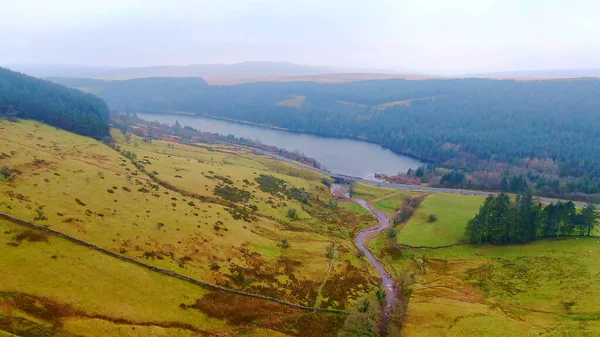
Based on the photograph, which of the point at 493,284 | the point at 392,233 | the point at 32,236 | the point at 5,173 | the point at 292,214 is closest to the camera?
the point at 32,236

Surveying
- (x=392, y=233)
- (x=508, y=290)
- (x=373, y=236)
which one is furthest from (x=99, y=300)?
(x=373, y=236)

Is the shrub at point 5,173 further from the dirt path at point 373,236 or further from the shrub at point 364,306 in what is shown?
the dirt path at point 373,236

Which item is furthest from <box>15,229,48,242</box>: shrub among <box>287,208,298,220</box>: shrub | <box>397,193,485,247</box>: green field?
<box>397,193,485,247</box>: green field

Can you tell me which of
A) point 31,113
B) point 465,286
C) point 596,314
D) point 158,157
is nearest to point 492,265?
point 465,286

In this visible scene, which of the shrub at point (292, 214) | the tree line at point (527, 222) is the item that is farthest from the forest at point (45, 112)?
the tree line at point (527, 222)

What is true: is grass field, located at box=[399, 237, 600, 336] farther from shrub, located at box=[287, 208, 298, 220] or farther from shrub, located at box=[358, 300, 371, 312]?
shrub, located at box=[287, 208, 298, 220]

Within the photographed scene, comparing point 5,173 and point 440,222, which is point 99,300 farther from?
point 440,222
